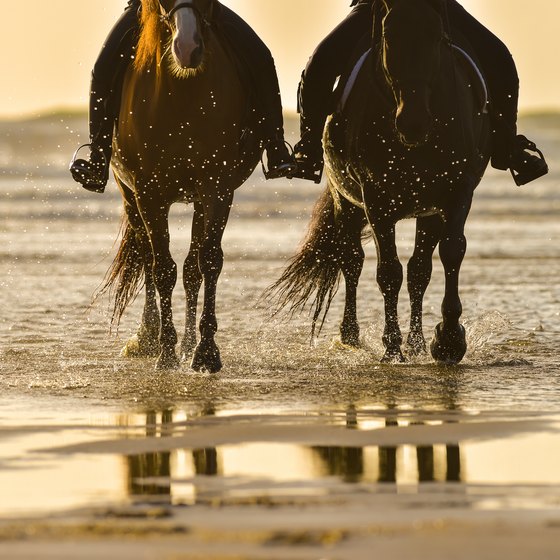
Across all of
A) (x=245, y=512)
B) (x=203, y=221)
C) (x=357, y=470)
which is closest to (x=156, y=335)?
(x=203, y=221)

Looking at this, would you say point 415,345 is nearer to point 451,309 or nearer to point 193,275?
point 451,309

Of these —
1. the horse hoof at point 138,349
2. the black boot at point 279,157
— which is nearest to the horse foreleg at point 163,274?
the horse hoof at point 138,349

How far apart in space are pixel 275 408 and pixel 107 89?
10.9 ft

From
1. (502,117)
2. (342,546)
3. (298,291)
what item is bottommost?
(342,546)

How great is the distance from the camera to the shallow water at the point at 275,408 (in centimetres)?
575

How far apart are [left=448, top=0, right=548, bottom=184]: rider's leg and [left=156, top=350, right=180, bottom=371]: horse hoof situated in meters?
2.78

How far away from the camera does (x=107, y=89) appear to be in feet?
33.6

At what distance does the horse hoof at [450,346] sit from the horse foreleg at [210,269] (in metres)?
1.43

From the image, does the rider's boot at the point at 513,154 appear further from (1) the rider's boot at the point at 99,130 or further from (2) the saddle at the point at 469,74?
(1) the rider's boot at the point at 99,130

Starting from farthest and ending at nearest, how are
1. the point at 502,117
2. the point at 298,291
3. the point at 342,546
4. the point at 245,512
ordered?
the point at 298,291 < the point at 502,117 < the point at 245,512 < the point at 342,546

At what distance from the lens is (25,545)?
4.74 m

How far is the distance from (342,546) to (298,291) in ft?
23.1

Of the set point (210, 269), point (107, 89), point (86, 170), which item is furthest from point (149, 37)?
point (210, 269)

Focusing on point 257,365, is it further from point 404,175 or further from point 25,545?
point 25,545
